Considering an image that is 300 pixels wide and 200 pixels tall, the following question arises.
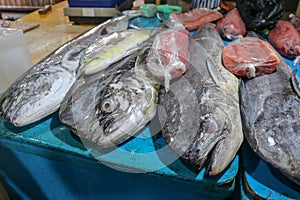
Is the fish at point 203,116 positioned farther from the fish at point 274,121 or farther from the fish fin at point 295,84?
the fish fin at point 295,84

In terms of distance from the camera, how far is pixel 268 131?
0.71m

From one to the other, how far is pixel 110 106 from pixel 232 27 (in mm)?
1195

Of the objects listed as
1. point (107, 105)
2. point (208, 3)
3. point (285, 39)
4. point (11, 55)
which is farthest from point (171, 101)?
point (208, 3)

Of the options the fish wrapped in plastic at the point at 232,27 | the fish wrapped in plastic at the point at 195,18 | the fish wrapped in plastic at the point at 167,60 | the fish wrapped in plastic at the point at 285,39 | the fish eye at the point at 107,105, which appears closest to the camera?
the fish eye at the point at 107,105

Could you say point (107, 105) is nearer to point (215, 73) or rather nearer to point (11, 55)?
point (215, 73)

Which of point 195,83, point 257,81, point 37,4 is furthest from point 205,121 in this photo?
point 37,4

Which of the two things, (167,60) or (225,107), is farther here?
(167,60)

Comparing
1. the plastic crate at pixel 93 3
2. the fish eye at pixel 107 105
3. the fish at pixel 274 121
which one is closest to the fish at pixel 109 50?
the fish eye at pixel 107 105

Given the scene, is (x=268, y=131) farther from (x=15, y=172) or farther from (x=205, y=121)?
(x=15, y=172)

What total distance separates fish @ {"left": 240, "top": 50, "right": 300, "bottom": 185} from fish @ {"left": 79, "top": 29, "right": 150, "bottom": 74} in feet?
1.72

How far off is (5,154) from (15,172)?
0.12 m

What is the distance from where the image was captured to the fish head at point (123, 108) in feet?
2.40

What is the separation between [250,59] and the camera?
0.99 metres

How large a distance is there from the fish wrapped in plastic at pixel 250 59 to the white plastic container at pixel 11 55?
964mm
